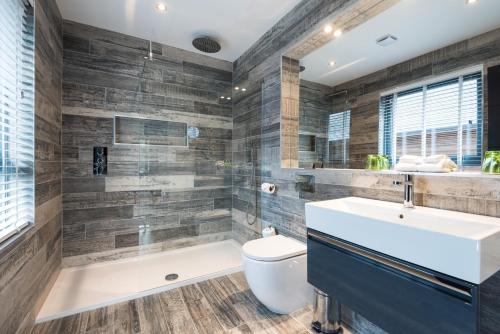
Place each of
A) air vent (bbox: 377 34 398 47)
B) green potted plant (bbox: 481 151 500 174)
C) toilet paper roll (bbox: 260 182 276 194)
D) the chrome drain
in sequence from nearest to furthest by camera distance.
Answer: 1. green potted plant (bbox: 481 151 500 174)
2. air vent (bbox: 377 34 398 47)
3. the chrome drain
4. toilet paper roll (bbox: 260 182 276 194)

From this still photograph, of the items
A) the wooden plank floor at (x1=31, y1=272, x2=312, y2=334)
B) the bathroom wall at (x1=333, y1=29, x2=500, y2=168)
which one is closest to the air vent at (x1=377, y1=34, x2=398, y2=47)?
the bathroom wall at (x1=333, y1=29, x2=500, y2=168)

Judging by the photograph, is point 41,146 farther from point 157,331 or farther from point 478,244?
point 478,244

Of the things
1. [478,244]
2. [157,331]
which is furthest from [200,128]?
[478,244]

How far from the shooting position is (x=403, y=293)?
3.16 feet

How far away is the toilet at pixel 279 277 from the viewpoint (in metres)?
1.62

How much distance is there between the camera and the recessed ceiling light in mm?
2080

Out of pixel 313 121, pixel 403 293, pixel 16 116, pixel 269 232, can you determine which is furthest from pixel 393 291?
pixel 16 116

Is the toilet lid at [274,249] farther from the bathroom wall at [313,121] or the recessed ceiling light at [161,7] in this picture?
the recessed ceiling light at [161,7]

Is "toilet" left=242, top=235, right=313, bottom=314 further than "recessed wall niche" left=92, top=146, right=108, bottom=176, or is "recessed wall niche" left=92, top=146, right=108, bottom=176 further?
"recessed wall niche" left=92, top=146, right=108, bottom=176

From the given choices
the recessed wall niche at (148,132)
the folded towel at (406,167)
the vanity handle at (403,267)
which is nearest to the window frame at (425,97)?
the folded towel at (406,167)

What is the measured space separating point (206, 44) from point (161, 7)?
602 mm

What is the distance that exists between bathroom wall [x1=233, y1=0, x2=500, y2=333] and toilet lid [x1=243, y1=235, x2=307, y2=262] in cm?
17

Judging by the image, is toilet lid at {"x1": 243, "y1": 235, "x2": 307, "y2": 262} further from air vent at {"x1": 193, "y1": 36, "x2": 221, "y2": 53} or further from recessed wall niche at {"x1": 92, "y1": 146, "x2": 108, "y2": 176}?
air vent at {"x1": 193, "y1": 36, "x2": 221, "y2": 53}

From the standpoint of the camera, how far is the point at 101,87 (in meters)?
2.46
